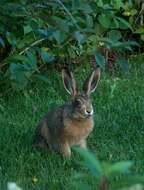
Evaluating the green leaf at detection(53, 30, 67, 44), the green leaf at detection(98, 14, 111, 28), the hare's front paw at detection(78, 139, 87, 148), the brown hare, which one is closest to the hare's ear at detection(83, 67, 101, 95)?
the brown hare

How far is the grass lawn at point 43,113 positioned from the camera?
4.81m

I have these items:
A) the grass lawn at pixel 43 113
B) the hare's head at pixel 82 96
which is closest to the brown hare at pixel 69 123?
the hare's head at pixel 82 96

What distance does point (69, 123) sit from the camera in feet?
16.8

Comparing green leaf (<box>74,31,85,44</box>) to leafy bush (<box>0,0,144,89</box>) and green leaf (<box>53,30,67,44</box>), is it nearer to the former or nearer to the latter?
leafy bush (<box>0,0,144,89</box>)

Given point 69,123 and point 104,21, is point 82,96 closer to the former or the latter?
point 69,123

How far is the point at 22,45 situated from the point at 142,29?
80.2 inches

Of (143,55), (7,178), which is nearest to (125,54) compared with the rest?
(143,55)

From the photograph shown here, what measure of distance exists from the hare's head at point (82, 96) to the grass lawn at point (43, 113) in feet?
1.21

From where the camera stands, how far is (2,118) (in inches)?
246

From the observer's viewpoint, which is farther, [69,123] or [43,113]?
[43,113]

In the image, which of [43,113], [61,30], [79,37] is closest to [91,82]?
[43,113]

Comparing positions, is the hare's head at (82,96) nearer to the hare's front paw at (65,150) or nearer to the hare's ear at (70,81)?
the hare's ear at (70,81)

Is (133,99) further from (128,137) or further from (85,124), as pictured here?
(85,124)

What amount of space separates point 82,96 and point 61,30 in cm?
195
